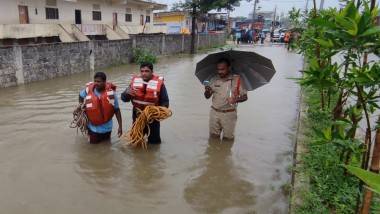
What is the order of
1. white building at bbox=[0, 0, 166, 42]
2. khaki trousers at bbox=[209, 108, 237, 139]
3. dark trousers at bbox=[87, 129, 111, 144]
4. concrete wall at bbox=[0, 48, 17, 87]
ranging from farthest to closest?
1. white building at bbox=[0, 0, 166, 42]
2. concrete wall at bbox=[0, 48, 17, 87]
3. dark trousers at bbox=[87, 129, 111, 144]
4. khaki trousers at bbox=[209, 108, 237, 139]

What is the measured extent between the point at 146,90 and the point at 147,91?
23mm

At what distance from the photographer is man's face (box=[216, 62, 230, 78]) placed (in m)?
5.47

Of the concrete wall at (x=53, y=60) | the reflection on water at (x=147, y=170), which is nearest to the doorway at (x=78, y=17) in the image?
the concrete wall at (x=53, y=60)

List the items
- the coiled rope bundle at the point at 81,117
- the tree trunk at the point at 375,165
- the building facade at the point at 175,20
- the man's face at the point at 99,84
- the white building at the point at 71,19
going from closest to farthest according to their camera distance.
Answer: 1. the tree trunk at the point at 375,165
2. the man's face at the point at 99,84
3. the coiled rope bundle at the point at 81,117
4. the white building at the point at 71,19
5. the building facade at the point at 175,20

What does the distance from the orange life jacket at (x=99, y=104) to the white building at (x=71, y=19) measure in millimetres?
11287

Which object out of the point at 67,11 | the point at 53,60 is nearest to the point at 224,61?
the point at 53,60

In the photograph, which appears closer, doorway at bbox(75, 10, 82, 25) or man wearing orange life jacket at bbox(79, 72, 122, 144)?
man wearing orange life jacket at bbox(79, 72, 122, 144)

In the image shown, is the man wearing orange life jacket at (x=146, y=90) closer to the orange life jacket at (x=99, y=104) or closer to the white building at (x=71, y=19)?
the orange life jacket at (x=99, y=104)

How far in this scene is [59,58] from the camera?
1324cm

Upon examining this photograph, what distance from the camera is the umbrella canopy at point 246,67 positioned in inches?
219

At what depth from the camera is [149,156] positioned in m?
5.62

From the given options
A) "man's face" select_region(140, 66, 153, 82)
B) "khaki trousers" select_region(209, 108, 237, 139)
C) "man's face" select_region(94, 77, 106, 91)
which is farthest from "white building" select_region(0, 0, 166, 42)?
"khaki trousers" select_region(209, 108, 237, 139)

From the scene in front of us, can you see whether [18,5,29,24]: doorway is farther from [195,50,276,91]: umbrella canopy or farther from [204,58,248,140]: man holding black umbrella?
[204,58,248,140]: man holding black umbrella

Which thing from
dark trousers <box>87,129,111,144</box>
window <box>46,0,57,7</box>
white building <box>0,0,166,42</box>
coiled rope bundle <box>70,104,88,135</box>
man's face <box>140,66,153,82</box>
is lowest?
dark trousers <box>87,129,111,144</box>
